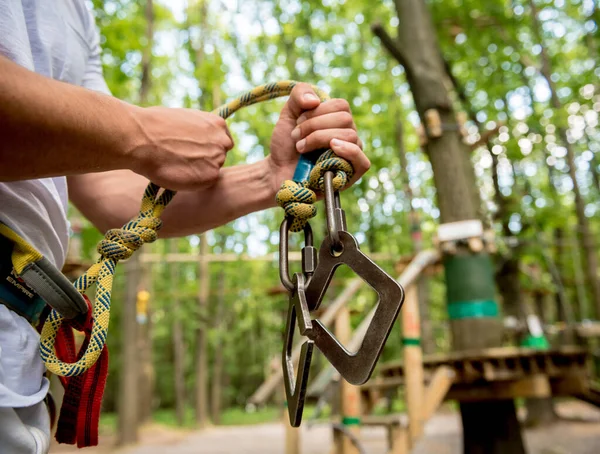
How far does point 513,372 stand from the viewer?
4.76 m

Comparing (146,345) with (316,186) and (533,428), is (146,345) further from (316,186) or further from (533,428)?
(316,186)

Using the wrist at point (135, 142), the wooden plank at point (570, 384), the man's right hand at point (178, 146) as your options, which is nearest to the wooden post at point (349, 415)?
the wooden plank at point (570, 384)

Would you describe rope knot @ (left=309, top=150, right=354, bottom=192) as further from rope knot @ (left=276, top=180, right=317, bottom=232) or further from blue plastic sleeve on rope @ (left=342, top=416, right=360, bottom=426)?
blue plastic sleeve on rope @ (left=342, top=416, right=360, bottom=426)

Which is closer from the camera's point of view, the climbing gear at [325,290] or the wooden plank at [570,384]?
the climbing gear at [325,290]

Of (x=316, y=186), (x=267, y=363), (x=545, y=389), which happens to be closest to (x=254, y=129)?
(x=545, y=389)

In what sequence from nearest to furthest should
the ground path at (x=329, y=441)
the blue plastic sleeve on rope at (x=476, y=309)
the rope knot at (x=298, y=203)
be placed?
the rope knot at (x=298, y=203), the blue plastic sleeve on rope at (x=476, y=309), the ground path at (x=329, y=441)

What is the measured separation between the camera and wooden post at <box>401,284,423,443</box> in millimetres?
4582

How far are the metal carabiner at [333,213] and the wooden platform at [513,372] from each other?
420cm

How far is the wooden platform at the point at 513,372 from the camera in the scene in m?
4.75

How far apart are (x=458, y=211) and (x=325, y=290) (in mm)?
4964

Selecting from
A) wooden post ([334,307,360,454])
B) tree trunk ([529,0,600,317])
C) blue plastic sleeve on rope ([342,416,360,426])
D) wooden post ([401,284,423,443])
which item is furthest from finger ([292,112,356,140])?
A: tree trunk ([529,0,600,317])

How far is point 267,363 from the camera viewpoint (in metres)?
26.2

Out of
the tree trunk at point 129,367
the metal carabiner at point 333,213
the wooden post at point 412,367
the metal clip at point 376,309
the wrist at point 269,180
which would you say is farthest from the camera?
the tree trunk at point 129,367

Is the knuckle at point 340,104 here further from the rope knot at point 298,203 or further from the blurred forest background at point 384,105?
the blurred forest background at point 384,105
